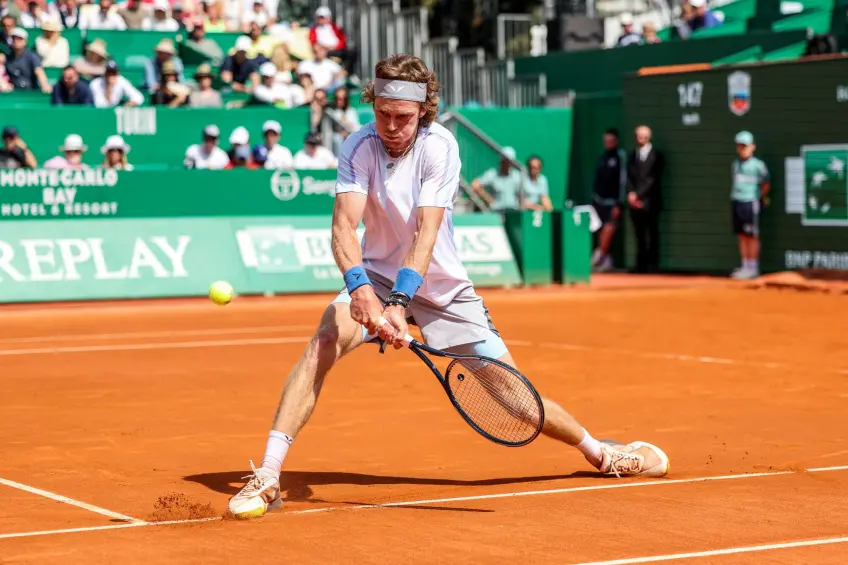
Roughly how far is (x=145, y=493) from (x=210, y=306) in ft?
36.7

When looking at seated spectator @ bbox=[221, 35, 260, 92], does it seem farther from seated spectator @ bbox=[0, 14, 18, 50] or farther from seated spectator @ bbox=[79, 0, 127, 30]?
seated spectator @ bbox=[0, 14, 18, 50]

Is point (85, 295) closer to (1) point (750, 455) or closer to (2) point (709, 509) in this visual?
(1) point (750, 455)

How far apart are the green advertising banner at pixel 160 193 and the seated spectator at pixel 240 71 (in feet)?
10.6

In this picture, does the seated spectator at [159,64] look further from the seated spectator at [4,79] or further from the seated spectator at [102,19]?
the seated spectator at [4,79]

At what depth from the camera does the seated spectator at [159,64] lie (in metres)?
20.9

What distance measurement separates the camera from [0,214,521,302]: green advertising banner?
57.6ft

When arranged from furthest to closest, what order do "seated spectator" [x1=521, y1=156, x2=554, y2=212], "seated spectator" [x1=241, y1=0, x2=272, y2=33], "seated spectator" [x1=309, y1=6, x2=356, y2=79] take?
"seated spectator" [x1=241, y1=0, x2=272, y2=33] → "seated spectator" [x1=309, y1=6, x2=356, y2=79] → "seated spectator" [x1=521, y1=156, x2=554, y2=212]

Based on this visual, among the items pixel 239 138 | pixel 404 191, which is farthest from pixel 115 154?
pixel 404 191

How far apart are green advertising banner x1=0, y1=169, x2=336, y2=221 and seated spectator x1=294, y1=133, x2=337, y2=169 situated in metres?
0.28

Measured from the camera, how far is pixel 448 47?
84.4 ft

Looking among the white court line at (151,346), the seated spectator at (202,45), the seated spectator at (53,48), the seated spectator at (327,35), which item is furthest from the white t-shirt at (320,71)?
the white court line at (151,346)

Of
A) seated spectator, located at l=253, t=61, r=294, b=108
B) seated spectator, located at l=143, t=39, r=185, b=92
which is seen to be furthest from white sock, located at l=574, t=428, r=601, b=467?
seated spectator, located at l=143, t=39, r=185, b=92

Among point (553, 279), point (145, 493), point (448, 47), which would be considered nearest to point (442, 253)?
point (145, 493)

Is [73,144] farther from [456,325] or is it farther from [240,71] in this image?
[456,325]
